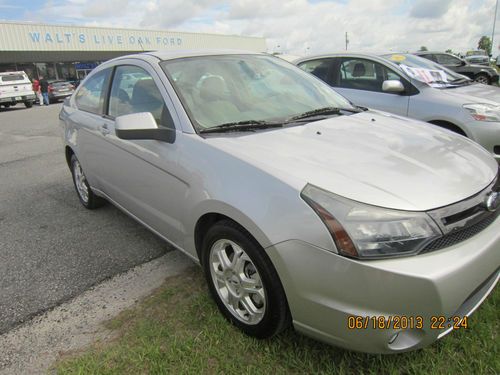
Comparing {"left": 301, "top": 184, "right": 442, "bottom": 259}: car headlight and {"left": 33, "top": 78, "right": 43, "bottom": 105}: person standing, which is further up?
{"left": 301, "top": 184, "right": 442, "bottom": 259}: car headlight

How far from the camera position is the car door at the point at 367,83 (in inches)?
210

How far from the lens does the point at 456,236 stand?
1841 millimetres

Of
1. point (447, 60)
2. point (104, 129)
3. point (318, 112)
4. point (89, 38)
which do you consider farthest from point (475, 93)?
point (89, 38)

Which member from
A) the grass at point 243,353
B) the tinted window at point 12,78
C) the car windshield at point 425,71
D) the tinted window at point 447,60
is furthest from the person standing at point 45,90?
the grass at point 243,353

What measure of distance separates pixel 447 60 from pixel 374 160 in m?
14.0

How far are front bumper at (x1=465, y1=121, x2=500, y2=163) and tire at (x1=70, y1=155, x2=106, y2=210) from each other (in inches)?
168

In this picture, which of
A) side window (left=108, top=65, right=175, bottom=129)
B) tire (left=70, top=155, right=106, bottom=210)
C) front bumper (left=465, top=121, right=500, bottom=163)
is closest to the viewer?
side window (left=108, top=65, right=175, bottom=129)

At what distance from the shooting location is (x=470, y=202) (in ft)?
6.38

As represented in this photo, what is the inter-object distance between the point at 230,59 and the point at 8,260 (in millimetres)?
2549

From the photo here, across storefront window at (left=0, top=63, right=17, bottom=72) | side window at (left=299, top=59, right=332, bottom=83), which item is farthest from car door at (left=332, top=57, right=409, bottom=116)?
storefront window at (left=0, top=63, right=17, bottom=72)

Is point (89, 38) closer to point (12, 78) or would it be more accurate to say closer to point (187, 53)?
point (12, 78)

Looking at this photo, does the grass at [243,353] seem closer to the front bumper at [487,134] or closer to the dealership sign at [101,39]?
the front bumper at [487,134]

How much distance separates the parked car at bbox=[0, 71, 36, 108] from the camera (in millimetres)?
20234

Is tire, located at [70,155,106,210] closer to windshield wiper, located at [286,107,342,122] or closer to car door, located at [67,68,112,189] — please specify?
car door, located at [67,68,112,189]
